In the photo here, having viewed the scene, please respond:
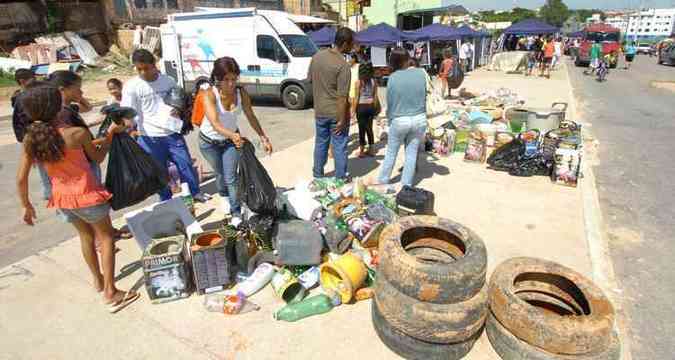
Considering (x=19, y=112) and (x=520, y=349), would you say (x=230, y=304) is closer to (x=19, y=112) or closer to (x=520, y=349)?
(x=520, y=349)

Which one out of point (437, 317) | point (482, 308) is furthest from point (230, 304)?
point (482, 308)

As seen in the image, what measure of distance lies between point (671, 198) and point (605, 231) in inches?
67.0

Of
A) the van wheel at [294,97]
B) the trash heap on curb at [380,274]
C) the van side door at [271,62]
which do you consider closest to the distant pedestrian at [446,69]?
Answer: the van wheel at [294,97]

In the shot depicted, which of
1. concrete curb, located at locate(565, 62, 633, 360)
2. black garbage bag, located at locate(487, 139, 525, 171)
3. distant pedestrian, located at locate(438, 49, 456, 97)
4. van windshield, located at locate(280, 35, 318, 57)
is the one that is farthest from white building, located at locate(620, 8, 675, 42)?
concrete curb, located at locate(565, 62, 633, 360)

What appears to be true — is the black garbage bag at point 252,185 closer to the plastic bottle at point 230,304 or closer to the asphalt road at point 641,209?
the plastic bottle at point 230,304

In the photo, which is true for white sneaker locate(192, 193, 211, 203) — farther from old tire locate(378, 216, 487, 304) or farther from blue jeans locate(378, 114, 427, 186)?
old tire locate(378, 216, 487, 304)

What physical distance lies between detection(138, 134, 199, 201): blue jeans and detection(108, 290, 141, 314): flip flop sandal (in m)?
1.30

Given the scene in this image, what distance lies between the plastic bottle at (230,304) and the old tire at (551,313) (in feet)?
5.90

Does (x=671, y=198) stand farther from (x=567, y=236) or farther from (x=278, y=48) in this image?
(x=278, y=48)

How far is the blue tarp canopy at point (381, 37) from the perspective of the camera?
53.3 feet

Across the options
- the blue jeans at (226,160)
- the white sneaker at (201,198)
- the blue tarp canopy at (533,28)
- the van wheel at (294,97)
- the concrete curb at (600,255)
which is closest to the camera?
the concrete curb at (600,255)

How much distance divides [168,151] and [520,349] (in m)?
3.86

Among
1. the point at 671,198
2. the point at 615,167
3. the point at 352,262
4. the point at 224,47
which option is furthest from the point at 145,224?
the point at 224,47

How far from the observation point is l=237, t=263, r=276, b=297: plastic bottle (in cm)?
306
